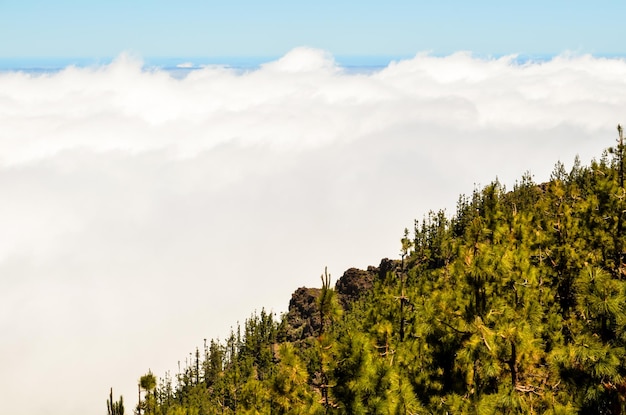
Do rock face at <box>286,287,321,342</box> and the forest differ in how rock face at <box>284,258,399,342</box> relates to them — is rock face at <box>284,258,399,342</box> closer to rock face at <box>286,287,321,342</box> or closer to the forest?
rock face at <box>286,287,321,342</box>

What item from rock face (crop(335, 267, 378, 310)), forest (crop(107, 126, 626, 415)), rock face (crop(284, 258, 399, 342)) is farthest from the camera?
rock face (crop(335, 267, 378, 310))

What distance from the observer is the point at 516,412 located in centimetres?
2133

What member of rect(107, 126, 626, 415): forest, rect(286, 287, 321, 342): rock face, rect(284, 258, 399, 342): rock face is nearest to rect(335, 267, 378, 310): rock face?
rect(284, 258, 399, 342): rock face

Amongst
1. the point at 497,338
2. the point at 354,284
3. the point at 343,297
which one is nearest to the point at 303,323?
the point at 343,297

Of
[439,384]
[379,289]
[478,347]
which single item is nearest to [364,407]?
[439,384]

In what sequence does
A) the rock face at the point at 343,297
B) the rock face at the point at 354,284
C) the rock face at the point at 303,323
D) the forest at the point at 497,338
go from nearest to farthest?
the forest at the point at 497,338, the rock face at the point at 303,323, the rock face at the point at 343,297, the rock face at the point at 354,284

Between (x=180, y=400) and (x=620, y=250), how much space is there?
5721 inches

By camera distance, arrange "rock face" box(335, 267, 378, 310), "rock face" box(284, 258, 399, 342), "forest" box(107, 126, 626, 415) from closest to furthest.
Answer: "forest" box(107, 126, 626, 415), "rock face" box(284, 258, 399, 342), "rock face" box(335, 267, 378, 310)

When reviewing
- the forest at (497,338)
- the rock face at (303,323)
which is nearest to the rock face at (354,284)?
the rock face at (303,323)

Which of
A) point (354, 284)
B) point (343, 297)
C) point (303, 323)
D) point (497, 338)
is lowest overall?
point (303, 323)

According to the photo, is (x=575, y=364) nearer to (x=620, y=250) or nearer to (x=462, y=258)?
(x=462, y=258)

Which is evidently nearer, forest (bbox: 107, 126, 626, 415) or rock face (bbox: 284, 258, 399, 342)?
forest (bbox: 107, 126, 626, 415)

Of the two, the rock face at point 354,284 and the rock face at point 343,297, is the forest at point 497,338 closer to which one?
the rock face at point 343,297

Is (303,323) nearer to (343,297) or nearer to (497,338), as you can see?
(343,297)
